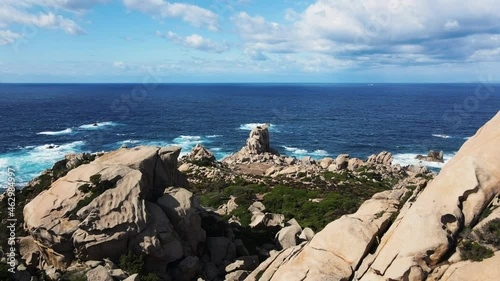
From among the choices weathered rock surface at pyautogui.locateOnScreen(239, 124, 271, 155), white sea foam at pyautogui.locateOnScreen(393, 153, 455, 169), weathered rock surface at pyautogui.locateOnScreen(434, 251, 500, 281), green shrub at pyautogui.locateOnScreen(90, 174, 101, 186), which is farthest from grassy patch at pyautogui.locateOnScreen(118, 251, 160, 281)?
white sea foam at pyautogui.locateOnScreen(393, 153, 455, 169)

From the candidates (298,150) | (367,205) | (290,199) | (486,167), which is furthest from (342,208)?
(298,150)

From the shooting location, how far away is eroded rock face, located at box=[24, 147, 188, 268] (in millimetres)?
22281

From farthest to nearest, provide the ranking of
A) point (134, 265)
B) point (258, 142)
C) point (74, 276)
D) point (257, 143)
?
point (258, 142), point (257, 143), point (134, 265), point (74, 276)

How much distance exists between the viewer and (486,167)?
19.6 metres

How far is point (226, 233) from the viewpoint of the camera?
99.0 feet

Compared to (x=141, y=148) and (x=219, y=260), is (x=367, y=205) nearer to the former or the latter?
(x=219, y=260)

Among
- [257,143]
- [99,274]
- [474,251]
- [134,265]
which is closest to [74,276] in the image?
[99,274]

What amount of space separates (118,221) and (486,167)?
22.4 meters

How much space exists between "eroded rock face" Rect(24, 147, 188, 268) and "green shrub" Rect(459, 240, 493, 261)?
17.8 metres

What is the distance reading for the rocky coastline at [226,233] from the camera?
1820cm

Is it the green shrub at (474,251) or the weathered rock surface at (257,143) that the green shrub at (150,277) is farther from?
the weathered rock surface at (257,143)

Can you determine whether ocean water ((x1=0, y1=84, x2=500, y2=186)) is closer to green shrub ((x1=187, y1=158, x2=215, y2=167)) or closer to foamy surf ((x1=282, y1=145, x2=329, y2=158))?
foamy surf ((x1=282, y1=145, x2=329, y2=158))

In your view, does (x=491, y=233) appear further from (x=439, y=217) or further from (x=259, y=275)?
(x=259, y=275)

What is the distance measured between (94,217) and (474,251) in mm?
21862
